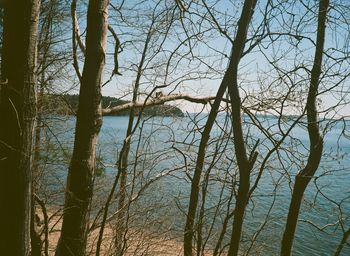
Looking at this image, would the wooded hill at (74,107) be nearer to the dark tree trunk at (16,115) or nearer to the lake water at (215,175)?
the lake water at (215,175)

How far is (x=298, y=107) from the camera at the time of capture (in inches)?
211

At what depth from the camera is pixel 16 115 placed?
2.93m

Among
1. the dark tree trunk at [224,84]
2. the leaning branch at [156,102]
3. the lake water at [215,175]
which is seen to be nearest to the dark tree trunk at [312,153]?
the lake water at [215,175]

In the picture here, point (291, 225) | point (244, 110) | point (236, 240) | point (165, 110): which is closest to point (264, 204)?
point (291, 225)

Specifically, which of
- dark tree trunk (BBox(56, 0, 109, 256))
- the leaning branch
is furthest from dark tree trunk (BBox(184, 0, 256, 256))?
dark tree trunk (BBox(56, 0, 109, 256))

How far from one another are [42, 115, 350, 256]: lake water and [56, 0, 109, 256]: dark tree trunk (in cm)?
125

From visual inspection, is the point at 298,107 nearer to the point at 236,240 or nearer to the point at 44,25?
the point at 236,240

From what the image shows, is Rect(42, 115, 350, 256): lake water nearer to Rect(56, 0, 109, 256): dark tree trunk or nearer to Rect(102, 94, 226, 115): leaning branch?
Rect(102, 94, 226, 115): leaning branch

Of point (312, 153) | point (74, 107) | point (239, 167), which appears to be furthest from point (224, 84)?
point (74, 107)

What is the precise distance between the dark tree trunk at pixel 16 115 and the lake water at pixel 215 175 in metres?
1.76

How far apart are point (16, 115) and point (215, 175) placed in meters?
3.61

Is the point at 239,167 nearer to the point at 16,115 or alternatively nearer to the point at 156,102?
the point at 16,115

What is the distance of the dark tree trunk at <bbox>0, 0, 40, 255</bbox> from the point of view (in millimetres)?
2932

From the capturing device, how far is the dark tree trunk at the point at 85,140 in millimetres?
3365
